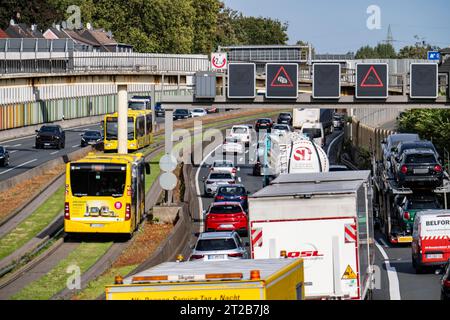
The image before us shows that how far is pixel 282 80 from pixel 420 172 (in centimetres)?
1142

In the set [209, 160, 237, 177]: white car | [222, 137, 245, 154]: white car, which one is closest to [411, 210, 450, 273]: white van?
[209, 160, 237, 177]: white car

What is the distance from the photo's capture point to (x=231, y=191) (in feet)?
162

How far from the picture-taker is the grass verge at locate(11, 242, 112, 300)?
92.9 ft

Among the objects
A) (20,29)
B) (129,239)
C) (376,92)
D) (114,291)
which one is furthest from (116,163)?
(20,29)

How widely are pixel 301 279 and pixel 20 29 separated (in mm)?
145265

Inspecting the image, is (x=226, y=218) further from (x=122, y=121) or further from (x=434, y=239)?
(x=122, y=121)

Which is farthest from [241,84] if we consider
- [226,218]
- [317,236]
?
[317,236]

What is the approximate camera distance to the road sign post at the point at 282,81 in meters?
49.9

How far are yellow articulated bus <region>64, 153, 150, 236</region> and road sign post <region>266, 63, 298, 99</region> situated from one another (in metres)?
14.0

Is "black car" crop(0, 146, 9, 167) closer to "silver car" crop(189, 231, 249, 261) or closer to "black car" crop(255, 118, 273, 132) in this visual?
"silver car" crop(189, 231, 249, 261)

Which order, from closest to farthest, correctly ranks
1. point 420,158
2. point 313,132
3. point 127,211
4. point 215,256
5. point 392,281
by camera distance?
point 392,281, point 215,256, point 127,211, point 420,158, point 313,132

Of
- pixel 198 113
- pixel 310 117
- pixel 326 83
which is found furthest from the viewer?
pixel 198 113
